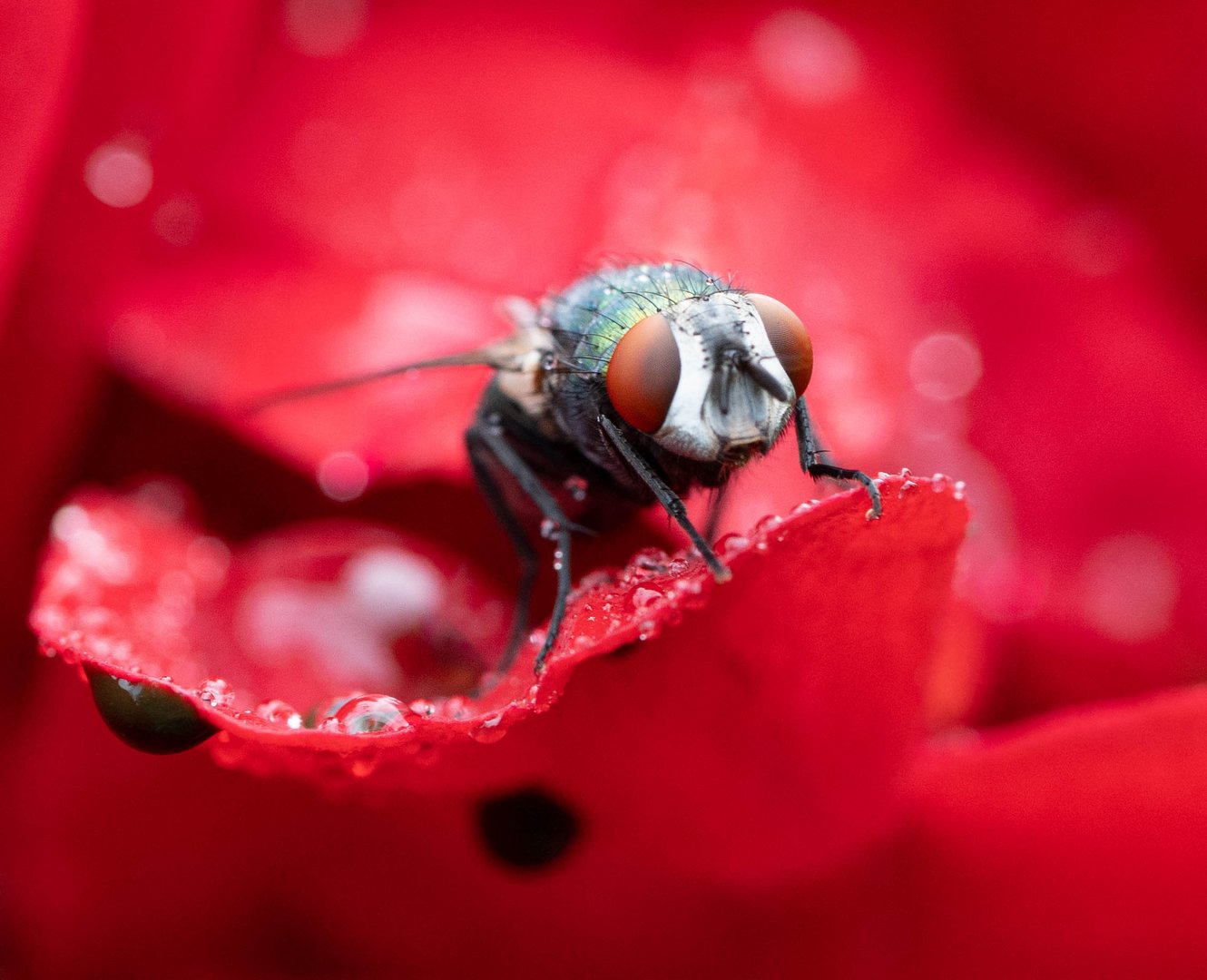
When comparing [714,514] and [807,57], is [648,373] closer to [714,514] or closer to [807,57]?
[714,514]

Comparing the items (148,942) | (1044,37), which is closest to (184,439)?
(148,942)

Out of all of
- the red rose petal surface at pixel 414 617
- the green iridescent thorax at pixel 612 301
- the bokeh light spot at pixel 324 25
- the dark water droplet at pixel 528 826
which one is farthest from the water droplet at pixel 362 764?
the bokeh light spot at pixel 324 25

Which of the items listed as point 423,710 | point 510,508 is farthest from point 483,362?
point 423,710

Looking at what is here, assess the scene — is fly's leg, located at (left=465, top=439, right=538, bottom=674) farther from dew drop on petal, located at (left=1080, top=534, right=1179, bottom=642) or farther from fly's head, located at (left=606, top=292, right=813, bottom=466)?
dew drop on petal, located at (left=1080, top=534, right=1179, bottom=642)

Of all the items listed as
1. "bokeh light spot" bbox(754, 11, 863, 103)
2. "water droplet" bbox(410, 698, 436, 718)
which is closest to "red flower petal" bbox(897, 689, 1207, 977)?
"water droplet" bbox(410, 698, 436, 718)

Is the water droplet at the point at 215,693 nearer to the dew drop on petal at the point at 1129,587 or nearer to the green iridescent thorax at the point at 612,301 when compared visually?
the green iridescent thorax at the point at 612,301

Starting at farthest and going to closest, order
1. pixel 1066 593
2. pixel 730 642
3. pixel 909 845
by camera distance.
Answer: pixel 1066 593, pixel 909 845, pixel 730 642

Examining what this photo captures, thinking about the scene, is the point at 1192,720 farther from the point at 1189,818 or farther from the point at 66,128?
the point at 66,128
